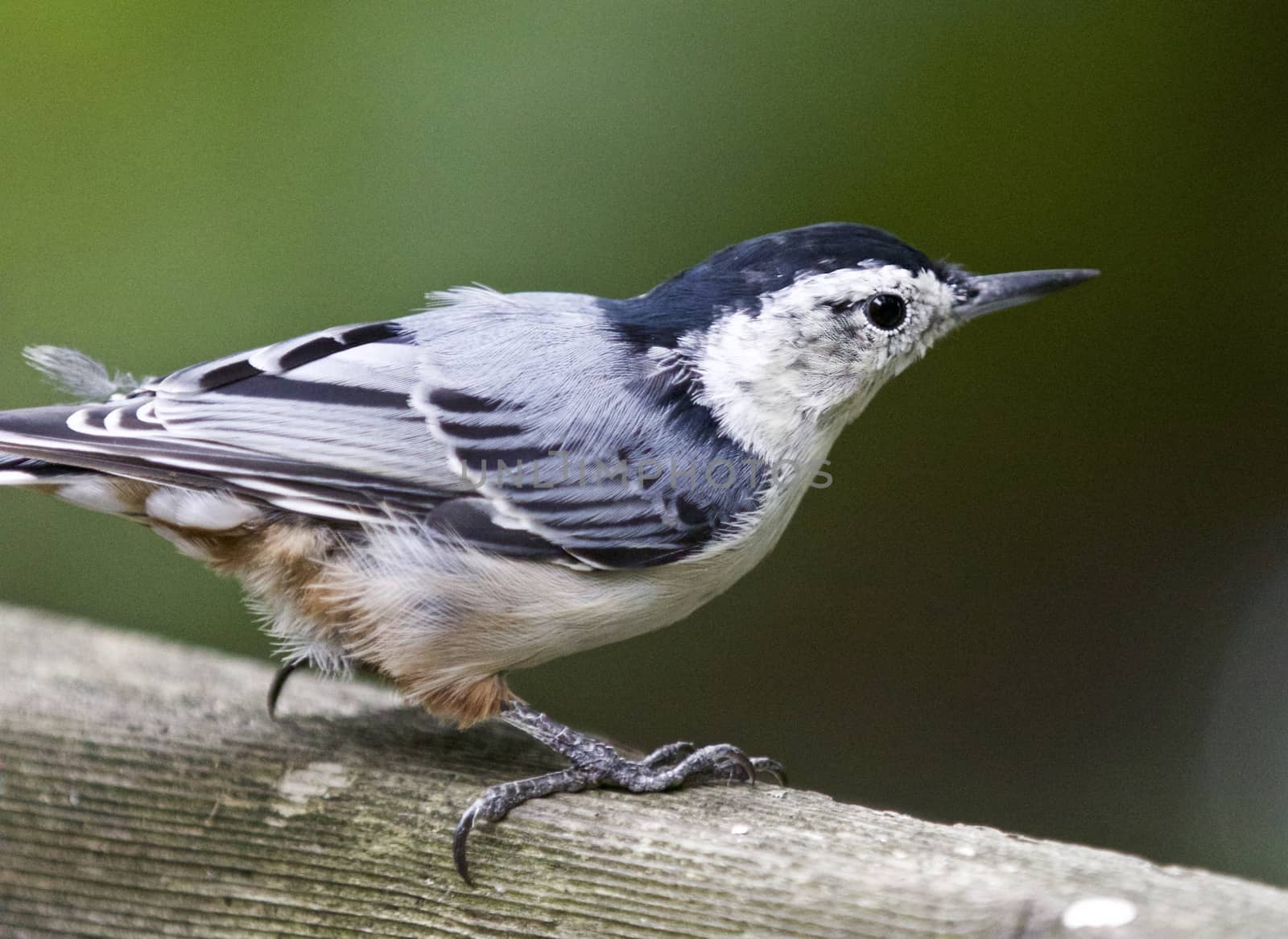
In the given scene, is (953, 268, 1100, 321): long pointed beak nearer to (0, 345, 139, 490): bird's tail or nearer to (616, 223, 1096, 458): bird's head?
(616, 223, 1096, 458): bird's head

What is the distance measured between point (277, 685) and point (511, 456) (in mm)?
632

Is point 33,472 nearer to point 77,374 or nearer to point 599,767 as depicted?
point 77,374

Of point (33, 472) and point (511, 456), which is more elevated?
point (511, 456)

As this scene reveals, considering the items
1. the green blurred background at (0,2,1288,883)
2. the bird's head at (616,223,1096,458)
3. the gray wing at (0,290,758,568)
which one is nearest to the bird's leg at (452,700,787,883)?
the gray wing at (0,290,758,568)

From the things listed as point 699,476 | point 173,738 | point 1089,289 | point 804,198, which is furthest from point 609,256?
point 173,738

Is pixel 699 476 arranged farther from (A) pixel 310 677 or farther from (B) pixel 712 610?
(B) pixel 712 610

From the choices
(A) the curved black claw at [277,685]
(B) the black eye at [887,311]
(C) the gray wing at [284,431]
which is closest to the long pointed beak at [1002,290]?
(B) the black eye at [887,311]

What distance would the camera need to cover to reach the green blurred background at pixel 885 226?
3.04 metres

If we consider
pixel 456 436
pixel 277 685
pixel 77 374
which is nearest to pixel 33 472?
pixel 77 374

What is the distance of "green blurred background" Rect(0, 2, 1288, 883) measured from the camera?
3037mm

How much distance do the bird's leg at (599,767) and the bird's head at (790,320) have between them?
0.56 m

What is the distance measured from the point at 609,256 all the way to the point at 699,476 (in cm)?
105

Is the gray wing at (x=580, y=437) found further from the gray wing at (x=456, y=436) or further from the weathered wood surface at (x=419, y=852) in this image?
the weathered wood surface at (x=419, y=852)

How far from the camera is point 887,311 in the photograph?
2.39m
